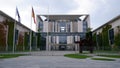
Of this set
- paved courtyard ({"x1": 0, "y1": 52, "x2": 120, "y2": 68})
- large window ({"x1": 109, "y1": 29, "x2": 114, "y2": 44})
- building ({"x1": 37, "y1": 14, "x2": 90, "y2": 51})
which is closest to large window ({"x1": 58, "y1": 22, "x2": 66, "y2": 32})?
building ({"x1": 37, "y1": 14, "x2": 90, "y2": 51})

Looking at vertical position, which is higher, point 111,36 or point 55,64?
point 111,36

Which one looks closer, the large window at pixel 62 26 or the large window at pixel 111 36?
the large window at pixel 111 36

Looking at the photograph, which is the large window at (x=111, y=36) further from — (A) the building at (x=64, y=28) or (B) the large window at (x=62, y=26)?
(B) the large window at (x=62, y=26)

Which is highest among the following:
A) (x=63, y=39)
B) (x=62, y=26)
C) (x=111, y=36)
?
(x=62, y=26)

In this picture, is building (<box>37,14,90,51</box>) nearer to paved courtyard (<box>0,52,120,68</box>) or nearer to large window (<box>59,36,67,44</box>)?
large window (<box>59,36,67,44</box>)

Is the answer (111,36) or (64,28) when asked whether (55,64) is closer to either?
(111,36)

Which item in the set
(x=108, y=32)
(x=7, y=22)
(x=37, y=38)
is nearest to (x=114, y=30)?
(x=108, y=32)

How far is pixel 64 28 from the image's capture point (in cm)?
9269

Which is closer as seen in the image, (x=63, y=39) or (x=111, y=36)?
(x=111, y=36)

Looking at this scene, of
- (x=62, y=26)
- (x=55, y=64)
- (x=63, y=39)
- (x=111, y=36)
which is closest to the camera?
(x=55, y=64)

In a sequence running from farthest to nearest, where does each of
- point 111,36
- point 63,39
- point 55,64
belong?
point 63,39
point 111,36
point 55,64

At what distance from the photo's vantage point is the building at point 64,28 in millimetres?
85812

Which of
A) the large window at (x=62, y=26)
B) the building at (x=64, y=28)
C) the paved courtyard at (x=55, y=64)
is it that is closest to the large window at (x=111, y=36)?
the building at (x=64, y=28)

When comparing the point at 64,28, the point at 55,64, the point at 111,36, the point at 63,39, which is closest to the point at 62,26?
the point at 64,28
